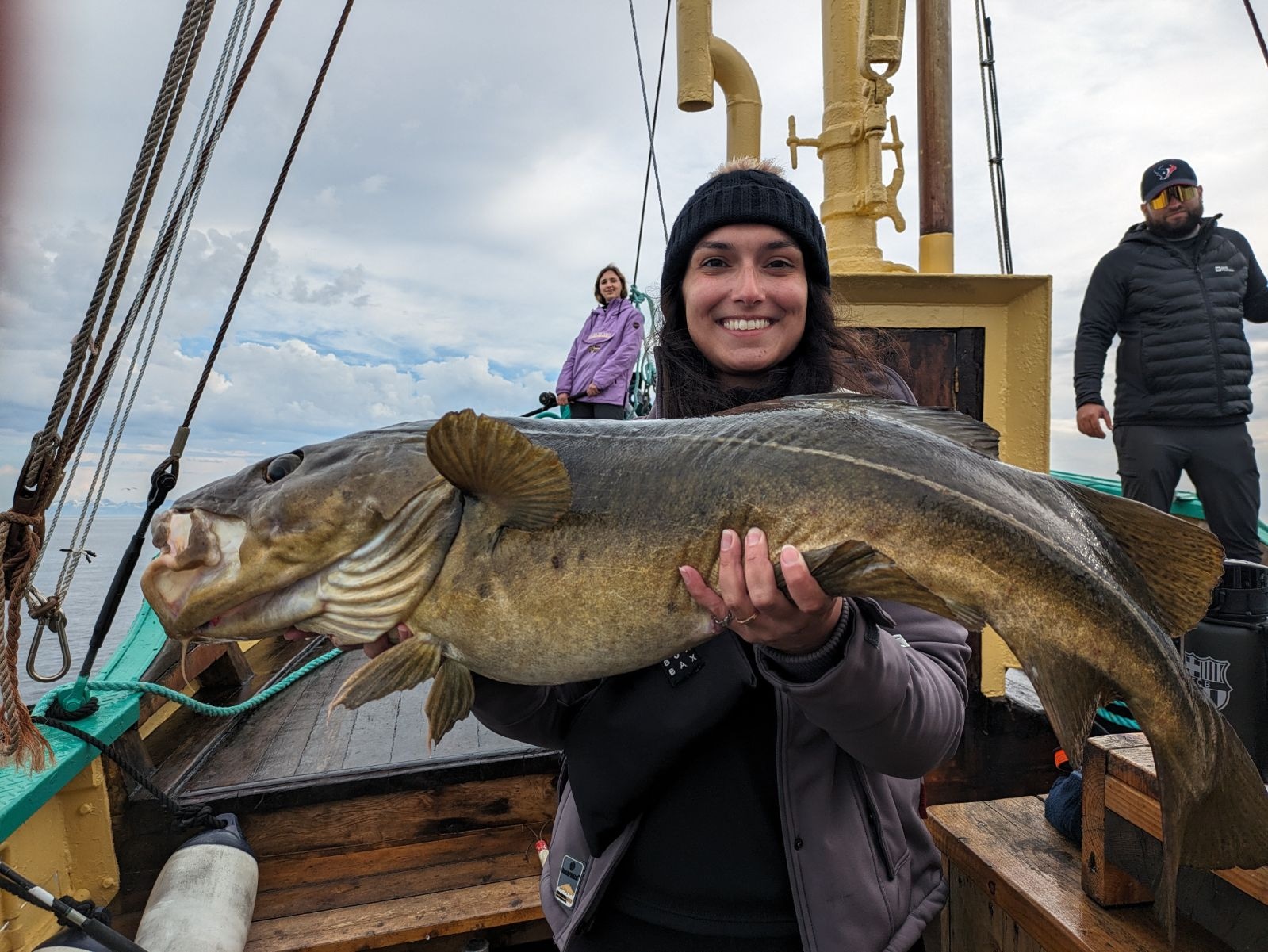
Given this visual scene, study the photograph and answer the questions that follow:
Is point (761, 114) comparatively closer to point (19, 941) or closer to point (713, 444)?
point (713, 444)

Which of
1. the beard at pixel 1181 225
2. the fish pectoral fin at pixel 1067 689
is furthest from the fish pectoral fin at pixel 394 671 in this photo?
the beard at pixel 1181 225

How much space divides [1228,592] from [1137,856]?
5.83 ft

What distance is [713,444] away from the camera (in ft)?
5.34

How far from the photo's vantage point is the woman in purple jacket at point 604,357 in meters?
8.88

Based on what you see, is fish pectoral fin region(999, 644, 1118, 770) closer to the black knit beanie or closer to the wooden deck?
the black knit beanie

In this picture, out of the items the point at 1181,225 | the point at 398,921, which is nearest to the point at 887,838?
the point at 398,921

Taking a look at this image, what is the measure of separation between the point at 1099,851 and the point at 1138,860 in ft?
0.37

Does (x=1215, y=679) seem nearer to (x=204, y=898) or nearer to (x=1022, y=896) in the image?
(x=1022, y=896)

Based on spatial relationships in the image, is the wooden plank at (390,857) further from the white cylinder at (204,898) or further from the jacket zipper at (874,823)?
the jacket zipper at (874,823)

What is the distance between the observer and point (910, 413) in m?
1.72

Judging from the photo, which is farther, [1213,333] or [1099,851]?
[1213,333]

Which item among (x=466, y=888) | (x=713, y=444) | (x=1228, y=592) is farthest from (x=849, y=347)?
(x=466, y=888)

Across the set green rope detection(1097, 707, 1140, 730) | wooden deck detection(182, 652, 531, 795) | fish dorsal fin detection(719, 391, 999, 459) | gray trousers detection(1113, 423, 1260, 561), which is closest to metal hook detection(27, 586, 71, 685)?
wooden deck detection(182, 652, 531, 795)

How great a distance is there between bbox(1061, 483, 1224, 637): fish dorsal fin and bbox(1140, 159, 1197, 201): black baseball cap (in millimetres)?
4804
